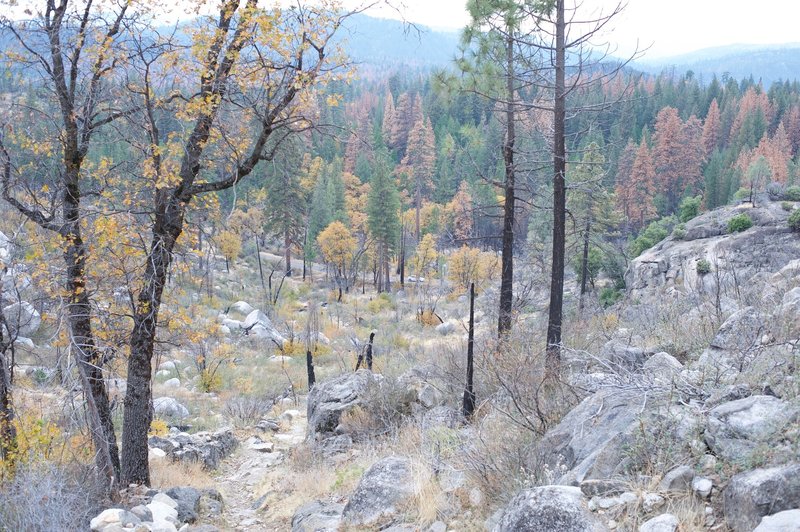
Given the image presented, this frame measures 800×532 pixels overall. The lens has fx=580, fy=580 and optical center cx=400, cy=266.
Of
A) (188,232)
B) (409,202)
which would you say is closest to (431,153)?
(409,202)

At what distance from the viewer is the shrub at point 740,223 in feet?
90.1

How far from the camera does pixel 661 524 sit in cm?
333

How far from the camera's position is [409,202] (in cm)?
7100

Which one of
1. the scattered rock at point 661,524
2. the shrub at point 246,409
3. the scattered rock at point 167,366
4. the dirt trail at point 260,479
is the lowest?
the scattered rock at point 167,366

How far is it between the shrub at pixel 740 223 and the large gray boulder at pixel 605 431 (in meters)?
26.7

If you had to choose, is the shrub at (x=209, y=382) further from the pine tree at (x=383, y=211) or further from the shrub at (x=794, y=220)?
the pine tree at (x=383, y=211)

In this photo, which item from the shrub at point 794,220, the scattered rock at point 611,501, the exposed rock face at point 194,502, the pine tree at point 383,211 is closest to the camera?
the scattered rock at point 611,501

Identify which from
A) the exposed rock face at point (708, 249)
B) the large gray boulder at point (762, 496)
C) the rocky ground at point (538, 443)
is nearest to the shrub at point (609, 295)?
the exposed rock face at point (708, 249)

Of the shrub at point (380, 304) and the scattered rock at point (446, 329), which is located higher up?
the scattered rock at point (446, 329)

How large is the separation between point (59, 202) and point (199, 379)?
11.9 m

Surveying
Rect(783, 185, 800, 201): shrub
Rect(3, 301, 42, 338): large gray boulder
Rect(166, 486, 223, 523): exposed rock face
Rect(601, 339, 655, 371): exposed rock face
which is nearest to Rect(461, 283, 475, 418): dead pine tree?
Rect(601, 339, 655, 371): exposed rock face

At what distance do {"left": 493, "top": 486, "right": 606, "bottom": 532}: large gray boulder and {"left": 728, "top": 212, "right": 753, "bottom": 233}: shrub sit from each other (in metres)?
28.3

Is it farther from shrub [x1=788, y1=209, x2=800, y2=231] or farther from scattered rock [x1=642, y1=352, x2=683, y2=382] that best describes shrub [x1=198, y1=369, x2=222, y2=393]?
shrub [x1=788, y1=209, x2=800, y2=231]

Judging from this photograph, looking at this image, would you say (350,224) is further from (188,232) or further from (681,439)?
(681,439)
